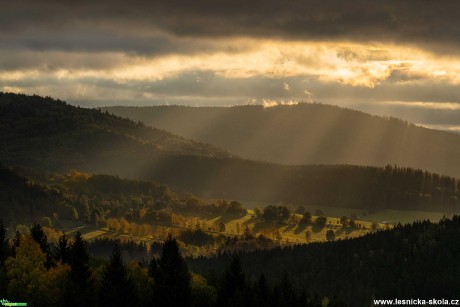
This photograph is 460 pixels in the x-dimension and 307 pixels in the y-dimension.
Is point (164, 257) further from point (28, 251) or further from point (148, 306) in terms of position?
point (28, 251)

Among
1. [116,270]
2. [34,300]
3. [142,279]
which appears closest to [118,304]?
[116,270]

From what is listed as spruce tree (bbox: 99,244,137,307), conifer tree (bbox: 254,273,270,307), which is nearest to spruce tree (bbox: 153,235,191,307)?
spruce tree (bbox: 99,244,137,307)

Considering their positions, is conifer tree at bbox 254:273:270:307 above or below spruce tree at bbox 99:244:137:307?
below

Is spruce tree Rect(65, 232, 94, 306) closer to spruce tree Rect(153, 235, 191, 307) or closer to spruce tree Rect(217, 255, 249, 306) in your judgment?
spruce tree Rect(153, 235, 191, 307)

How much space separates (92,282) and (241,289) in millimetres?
31902

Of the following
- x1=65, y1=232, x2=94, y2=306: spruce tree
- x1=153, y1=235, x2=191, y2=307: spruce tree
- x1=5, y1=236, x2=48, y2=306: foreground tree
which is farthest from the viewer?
x1=5, y1=236, x2=48, y2=306: foreground tree

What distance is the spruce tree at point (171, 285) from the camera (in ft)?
541

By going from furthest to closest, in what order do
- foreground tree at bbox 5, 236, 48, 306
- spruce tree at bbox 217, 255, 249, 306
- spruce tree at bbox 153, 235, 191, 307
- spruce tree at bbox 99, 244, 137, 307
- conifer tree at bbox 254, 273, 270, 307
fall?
spruce tree at bbox 217, 255, 249, 306
conifer tree at bbox 254, 273, 270, 307
foreground tree at bbox 5, 236, 48, 306
spruce tree at bbox 153, 235, 191, 307
spruce tree at bbox 99, 244, 137, 307

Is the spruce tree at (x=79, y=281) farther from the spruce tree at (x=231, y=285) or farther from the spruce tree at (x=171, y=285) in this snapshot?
the spruce tree at (x=231, y=285)

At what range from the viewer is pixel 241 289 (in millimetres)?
183625

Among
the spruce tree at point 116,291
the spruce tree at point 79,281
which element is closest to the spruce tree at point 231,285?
the spruce tree at point 116,291

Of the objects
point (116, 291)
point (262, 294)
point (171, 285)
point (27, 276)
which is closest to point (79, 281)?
point (27, 276)

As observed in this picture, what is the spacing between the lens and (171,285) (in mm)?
165000

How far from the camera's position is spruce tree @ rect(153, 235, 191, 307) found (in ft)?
541
